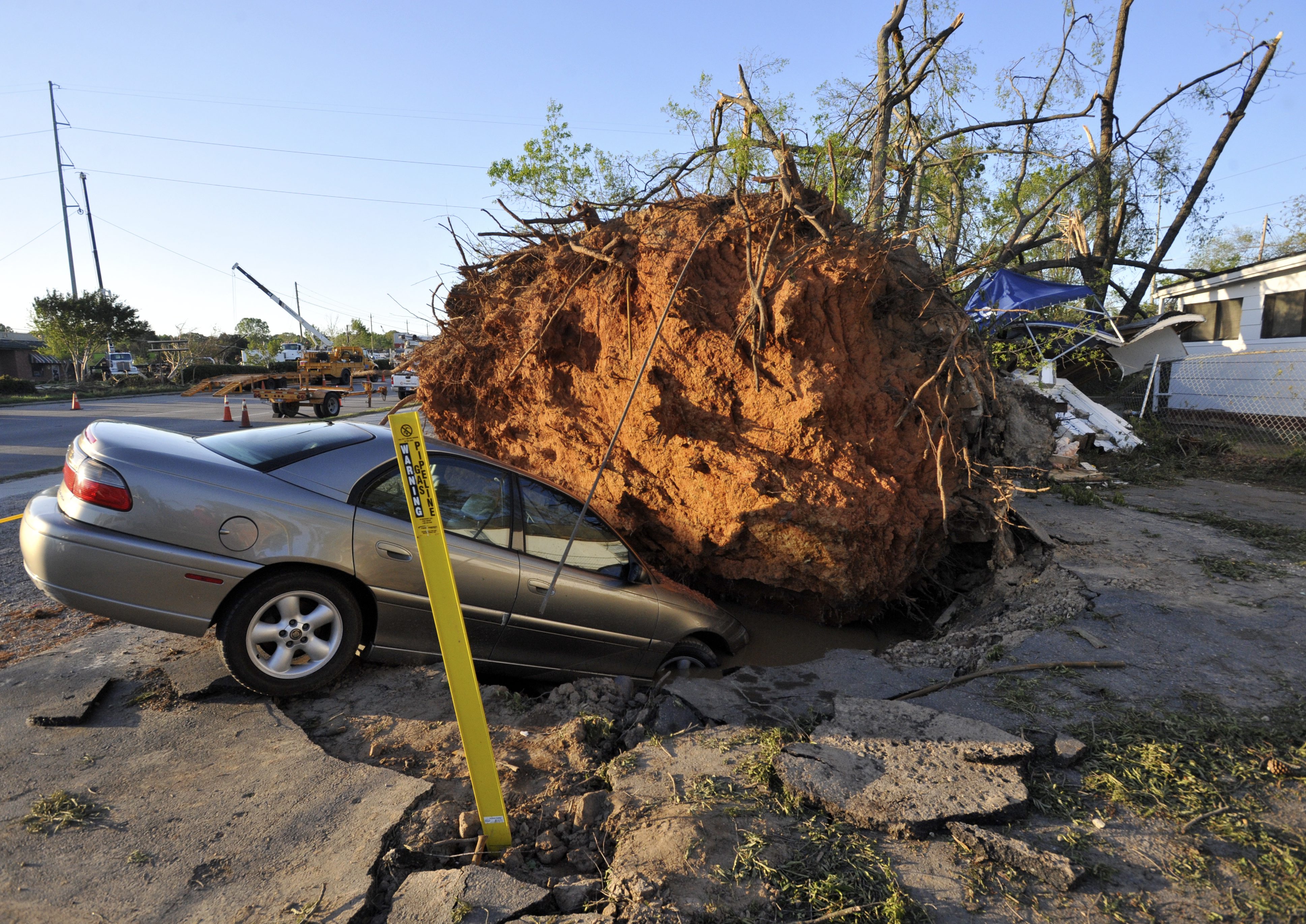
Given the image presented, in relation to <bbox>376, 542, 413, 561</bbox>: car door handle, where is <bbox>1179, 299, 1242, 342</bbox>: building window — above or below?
above

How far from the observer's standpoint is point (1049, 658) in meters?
4.39

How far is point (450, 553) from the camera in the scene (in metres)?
3.92

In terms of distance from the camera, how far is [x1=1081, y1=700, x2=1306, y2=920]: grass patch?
2463 mm

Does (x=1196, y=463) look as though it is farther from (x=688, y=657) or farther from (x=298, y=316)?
(x=298, y=316)

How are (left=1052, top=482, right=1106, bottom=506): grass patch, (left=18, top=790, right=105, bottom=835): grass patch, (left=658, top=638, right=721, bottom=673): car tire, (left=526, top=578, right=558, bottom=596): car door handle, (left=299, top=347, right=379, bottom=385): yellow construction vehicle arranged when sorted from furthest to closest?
(left=299, top=347, right=379, bottom=385): yellow construction vehicle
(left=1052, top=482, right=1106, bottom=506): grass patch
(left=658, top=638, right=721, bottom=673): car tire
(left=526, top=578, right=558, bottom=596): car door handle
(left=18, top=790, right=105, bottom=835): grass patch

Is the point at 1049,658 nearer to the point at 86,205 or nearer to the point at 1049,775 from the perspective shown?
the point at 1049,775

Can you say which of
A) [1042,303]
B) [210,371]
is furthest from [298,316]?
[1042,303]

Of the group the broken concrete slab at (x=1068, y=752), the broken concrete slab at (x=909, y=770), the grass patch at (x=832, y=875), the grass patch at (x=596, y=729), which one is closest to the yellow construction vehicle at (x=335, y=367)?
the grass patch at (x=596, y=729)

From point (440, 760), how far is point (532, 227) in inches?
170

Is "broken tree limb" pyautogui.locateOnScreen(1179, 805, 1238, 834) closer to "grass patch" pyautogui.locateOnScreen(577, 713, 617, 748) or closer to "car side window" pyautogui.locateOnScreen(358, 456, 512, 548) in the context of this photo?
"grass patch" pyautogui.locateOnScreen(577, 713, 617, 748)

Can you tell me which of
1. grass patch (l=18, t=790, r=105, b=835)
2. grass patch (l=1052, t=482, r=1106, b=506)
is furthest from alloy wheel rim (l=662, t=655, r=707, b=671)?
grass patch (l=1052, t=482, r=1106, b=506)

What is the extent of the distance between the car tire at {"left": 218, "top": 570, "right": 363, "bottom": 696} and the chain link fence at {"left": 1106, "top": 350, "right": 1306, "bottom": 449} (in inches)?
590

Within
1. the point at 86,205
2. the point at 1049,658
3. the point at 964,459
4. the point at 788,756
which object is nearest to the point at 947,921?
the point at 788,756

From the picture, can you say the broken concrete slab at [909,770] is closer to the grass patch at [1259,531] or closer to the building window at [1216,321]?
the grass patch at [1259,531]
